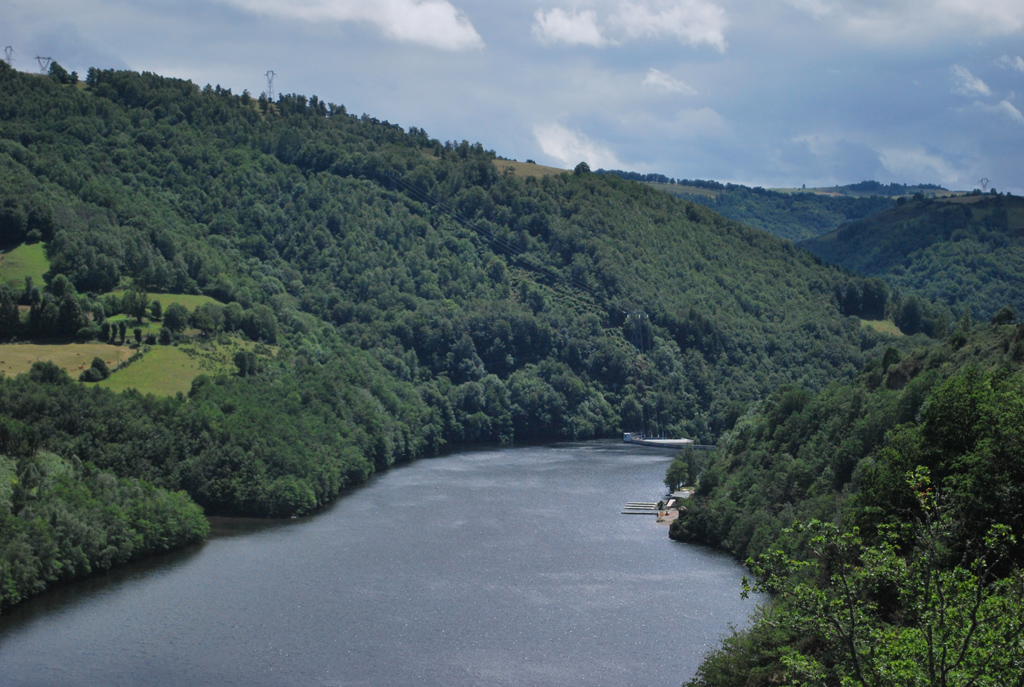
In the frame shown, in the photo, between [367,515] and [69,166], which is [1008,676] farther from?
[69,166]

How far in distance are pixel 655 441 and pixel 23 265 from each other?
94.1m

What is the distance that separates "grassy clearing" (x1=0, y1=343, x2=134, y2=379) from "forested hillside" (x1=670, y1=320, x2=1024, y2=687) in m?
62.8

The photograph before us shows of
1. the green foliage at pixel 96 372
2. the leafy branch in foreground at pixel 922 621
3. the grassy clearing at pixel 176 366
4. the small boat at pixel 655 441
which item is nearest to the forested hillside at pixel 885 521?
the leafy branch in foreground at pixel 922 621

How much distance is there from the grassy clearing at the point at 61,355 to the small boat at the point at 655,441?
82.2m

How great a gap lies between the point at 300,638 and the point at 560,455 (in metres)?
88.7

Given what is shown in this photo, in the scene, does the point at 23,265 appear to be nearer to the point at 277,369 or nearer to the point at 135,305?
the point at 135,305

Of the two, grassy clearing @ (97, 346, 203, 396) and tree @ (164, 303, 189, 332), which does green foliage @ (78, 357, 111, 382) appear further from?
tree @ (164, 303, 189, 332)

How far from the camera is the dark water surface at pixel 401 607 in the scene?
57.8m

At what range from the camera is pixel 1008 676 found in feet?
75.5

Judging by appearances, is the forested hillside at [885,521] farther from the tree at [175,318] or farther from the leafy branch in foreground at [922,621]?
the tree at [175,318]

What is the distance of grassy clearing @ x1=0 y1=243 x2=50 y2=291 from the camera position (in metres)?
132

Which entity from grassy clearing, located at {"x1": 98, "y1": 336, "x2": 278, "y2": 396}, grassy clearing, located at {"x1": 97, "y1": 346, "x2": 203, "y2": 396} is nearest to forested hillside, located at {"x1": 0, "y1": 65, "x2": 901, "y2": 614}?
grassy clearing, located at {"x1": 98, "y1": 336, "x2": 278, "y2": 396}

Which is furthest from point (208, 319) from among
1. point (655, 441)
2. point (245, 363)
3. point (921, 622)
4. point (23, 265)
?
point (921, 622)

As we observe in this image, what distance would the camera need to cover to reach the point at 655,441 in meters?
172
